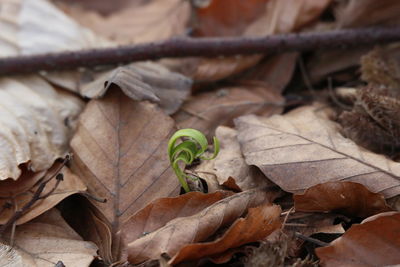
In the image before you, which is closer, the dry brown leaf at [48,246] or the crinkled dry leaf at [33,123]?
the dry brown leaf at [48,246]

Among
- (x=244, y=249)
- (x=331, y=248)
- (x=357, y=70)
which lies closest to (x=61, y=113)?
(x=244, y=249)

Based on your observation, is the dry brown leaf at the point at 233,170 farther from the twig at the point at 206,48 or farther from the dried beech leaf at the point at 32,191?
the twig at the point at 206,48

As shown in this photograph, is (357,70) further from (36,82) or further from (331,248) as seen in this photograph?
(36,82)

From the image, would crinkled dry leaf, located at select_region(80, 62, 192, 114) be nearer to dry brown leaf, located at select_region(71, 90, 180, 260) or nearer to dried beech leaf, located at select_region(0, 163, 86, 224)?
dry brown leaf, located at select_region(71, 90, 180, 260)

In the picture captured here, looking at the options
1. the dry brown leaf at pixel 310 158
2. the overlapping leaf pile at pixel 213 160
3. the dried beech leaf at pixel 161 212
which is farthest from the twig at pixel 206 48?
the dried beech leaf at pixel 161 212

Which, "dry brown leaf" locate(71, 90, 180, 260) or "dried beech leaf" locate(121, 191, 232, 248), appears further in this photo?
"dry brown leaf" locate(71, 90, 180, 260)

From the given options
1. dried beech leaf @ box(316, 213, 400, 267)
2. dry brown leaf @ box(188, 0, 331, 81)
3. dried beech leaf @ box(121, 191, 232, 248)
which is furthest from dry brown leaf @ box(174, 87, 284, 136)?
dried beech leaf @ box(316, 213, 400, 267)
